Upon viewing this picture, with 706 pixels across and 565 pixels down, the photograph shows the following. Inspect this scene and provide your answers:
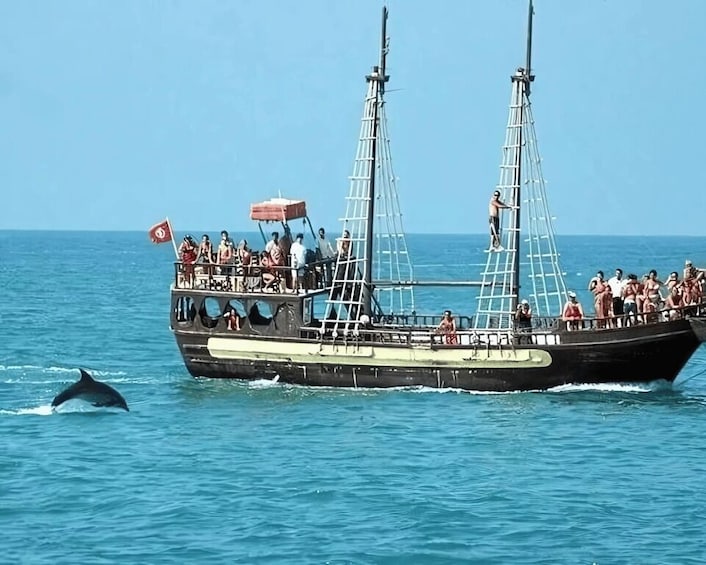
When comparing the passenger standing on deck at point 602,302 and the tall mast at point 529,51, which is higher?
the tall mast at point 529,51

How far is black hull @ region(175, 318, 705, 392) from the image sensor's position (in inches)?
1540

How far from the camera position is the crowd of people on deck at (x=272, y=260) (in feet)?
137

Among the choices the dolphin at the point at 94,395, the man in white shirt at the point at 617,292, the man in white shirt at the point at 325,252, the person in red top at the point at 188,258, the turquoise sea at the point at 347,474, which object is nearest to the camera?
the turquoise sea at the point at 347,474

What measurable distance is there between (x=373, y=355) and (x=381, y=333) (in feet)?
2.39

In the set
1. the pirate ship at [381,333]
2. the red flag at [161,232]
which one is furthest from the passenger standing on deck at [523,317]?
the red flag at [161,232]

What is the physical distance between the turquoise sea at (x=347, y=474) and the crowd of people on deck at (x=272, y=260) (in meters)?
3.01

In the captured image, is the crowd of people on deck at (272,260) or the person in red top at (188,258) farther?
the person in red top at (188,258)

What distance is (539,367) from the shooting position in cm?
3969

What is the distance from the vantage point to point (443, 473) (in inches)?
1237

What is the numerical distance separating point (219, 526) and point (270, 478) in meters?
4.01

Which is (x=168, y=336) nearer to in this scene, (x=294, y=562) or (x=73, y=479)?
(x=73, y=479)

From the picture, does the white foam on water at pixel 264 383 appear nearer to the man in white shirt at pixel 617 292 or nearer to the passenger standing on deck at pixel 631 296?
the man in white shirt at pixel 617 292

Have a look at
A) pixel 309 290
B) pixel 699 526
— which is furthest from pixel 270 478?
pixel 309 290

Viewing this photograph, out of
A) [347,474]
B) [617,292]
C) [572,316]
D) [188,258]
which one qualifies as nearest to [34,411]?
[188,258]
